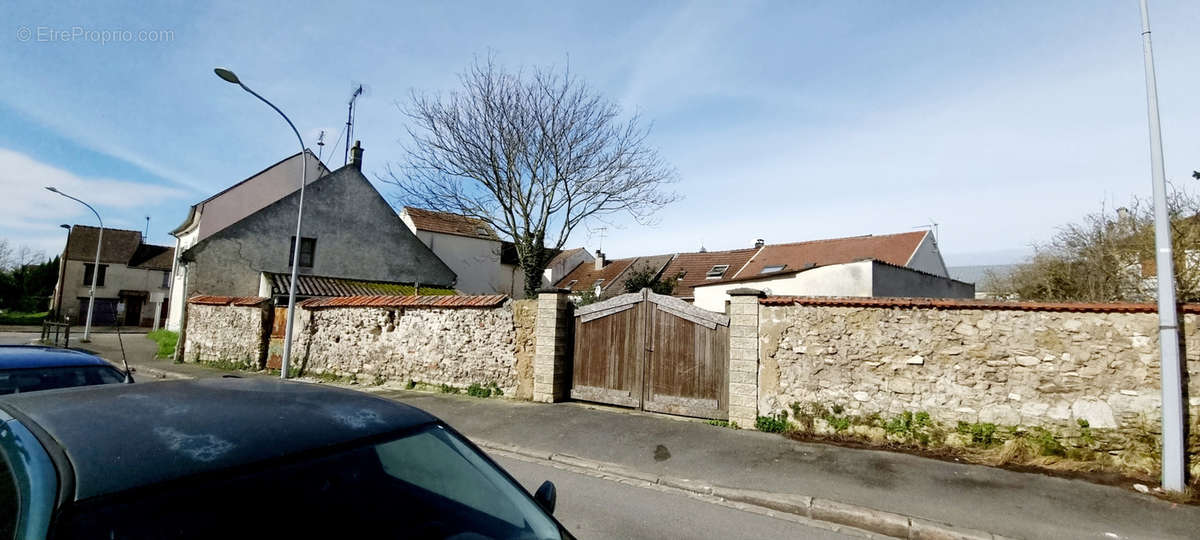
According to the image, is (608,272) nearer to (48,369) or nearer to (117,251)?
(48,369)

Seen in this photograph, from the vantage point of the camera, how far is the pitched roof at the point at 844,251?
84.9 feet

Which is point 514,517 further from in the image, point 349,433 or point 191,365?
point 191,365

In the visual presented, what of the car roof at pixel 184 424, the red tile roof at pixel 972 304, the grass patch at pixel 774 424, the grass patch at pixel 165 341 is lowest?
the grass patch at pixel 165 341

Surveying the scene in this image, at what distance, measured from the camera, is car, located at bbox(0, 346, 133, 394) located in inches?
160

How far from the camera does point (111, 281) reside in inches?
1729

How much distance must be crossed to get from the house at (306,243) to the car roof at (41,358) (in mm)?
13655

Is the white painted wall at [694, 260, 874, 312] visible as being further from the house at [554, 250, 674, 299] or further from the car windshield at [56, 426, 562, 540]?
the house at [554, 250, 674, 299]

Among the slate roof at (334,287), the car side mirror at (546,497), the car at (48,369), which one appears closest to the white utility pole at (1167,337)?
the car side mirror at (546,497)

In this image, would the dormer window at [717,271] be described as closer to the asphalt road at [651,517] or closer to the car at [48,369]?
the asphalt road at [651,517]

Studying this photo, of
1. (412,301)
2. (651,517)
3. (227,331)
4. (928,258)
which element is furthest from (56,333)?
(928,258)

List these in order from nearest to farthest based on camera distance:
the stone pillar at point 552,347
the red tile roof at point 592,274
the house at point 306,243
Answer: the stone pillar at point 552,347 < the house at point 306,243 < the red tile roof at point 592,274

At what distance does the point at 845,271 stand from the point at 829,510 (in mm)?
11817

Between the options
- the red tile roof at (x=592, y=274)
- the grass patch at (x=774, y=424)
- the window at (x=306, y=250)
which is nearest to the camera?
the grass patch at (x=774, y=424)

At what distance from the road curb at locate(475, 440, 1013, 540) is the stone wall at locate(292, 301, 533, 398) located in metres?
4.40
